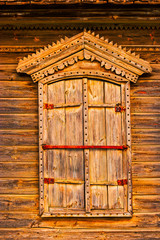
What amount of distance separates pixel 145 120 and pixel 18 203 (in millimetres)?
2232

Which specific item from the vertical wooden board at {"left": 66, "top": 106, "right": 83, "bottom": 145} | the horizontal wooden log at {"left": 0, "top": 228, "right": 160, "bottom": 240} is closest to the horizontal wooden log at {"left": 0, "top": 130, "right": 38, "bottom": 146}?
the vertical wooden board at {"left": 66, "top": 106, "right": 83, "bottom": 145}

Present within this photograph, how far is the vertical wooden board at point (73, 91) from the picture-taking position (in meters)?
3.96

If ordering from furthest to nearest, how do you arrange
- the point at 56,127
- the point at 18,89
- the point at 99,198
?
the point at 18,89
the point at 56,127
the point at 99,198

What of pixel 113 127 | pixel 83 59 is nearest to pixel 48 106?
pixel 83 59

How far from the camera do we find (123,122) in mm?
3930

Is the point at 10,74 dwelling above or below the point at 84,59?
below

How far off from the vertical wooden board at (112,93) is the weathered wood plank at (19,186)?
1604 millimetres

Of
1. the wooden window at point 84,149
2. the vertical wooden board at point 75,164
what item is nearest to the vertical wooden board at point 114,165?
the wooden window at point 84,149

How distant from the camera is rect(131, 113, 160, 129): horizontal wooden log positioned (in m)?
3.99

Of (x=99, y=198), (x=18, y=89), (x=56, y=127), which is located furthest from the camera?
(x=18, y=89)

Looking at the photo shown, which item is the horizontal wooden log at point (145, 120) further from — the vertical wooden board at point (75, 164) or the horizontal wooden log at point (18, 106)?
the horizontal wooden log at point (18, 106)

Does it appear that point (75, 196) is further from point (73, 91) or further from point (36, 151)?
point (73, 91)

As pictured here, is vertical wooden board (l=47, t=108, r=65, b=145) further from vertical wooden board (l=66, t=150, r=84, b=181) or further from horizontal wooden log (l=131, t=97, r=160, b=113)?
horizontal wooden log (l=131, t=97, r=160, b=113)

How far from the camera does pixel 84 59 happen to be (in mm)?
4000
